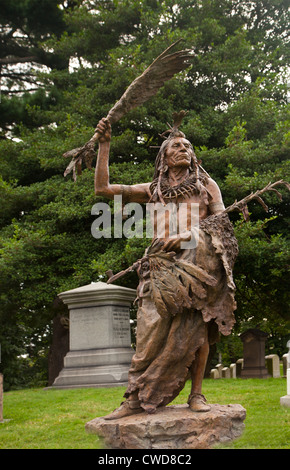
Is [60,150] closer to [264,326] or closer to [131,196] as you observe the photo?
[131,196]

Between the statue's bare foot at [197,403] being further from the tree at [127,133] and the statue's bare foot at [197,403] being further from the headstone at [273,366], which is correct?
the headstone at [273,366]

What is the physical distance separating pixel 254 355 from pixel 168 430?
1079cm

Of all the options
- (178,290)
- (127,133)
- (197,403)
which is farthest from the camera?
(127,133)

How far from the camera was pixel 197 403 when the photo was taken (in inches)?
182

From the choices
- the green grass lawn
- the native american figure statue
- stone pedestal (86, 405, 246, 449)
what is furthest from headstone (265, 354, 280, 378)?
stone pedestal (86, 405, 246, 449)

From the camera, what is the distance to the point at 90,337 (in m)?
11.8

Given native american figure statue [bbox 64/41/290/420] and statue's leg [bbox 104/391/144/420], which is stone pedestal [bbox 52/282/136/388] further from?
native american figure statue [bbox 64/41/290/420]

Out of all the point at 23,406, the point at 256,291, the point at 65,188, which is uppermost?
the point at 65,188

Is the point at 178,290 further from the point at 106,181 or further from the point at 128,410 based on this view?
the point at 106,181

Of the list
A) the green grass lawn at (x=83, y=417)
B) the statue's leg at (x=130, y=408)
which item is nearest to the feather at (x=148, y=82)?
the statue's leg at (x=130, y=408)

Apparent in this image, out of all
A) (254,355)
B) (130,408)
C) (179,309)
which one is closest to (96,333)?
(254,355)

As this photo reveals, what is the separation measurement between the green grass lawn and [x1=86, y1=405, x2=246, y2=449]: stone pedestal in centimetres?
14
